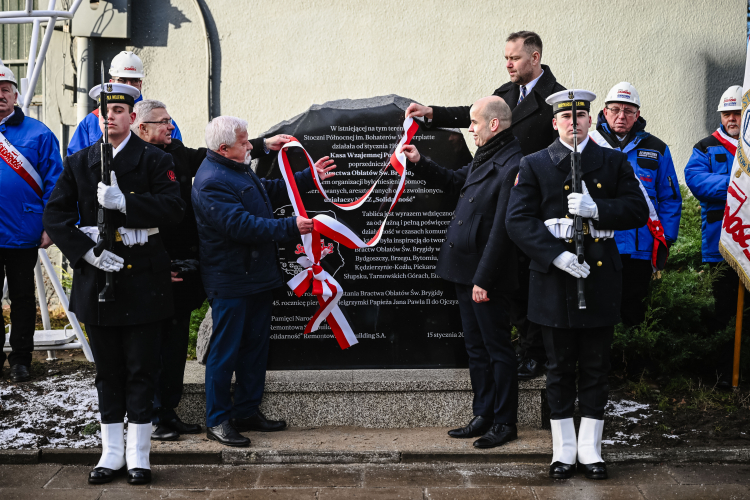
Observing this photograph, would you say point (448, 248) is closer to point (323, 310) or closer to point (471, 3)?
point (323, 310)

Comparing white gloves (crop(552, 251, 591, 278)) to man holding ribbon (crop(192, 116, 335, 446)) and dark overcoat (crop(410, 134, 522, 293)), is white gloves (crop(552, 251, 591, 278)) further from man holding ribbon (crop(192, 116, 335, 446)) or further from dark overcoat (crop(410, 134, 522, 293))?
man holding ribbon (crop(192, 116, 335, 446))

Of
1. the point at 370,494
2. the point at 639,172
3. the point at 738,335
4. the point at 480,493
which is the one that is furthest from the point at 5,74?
the point at 738,335

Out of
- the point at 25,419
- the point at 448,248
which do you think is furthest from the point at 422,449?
the point at 25,419

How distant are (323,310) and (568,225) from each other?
1666 mm

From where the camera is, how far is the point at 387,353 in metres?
5.02

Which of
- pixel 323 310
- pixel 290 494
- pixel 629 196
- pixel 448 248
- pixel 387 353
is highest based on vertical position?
pixel 629 196

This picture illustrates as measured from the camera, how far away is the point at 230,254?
4238 mm

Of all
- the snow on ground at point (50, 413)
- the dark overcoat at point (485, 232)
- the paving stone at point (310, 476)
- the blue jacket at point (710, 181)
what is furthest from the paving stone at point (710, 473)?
the snow on ground at point (50, 413)

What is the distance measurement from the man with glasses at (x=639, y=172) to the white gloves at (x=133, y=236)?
286cm

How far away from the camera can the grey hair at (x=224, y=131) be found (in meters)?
4.25

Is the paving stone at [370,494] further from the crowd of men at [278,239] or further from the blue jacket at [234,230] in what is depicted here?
the blue jacket at [234,230]

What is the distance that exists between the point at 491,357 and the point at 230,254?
155cm

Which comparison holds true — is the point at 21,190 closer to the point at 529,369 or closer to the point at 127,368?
the point at 127,368

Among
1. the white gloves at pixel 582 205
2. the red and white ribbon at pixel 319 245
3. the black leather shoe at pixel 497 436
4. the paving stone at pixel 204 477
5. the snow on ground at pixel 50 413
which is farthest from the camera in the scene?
the red and white ribbon at pixel 319 245
